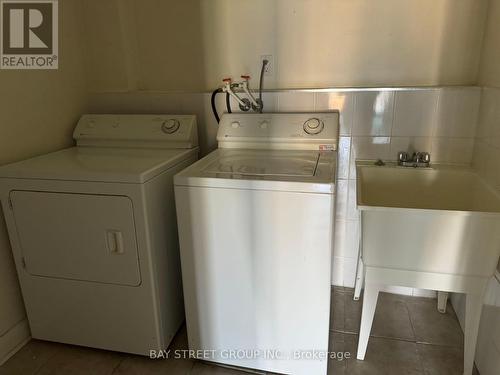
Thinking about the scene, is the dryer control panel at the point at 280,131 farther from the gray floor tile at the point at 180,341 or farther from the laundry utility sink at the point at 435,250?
the gray floor tile at the point at 180,341

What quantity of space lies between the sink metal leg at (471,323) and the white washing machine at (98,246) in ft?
3.92

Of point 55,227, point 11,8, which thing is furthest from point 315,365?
point 11,8

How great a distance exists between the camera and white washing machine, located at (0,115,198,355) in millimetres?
1361

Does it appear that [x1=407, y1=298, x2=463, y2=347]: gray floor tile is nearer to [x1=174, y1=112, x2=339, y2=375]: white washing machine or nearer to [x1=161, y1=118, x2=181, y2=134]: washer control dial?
[x1=174, y1=112, x2=339, y2=375]: white washing machine

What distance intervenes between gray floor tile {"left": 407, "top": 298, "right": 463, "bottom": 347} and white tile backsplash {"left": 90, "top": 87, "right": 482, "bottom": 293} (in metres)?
0.37

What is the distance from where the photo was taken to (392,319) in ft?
5.90

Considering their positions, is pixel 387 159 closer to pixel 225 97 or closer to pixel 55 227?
pixel 225 97

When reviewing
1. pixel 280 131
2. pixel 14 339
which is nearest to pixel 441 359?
pixel 280 131

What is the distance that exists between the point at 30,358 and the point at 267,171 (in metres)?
1.36

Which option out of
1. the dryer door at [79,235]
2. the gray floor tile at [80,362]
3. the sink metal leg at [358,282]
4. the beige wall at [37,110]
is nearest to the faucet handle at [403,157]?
the sink metal leg at [358,282]

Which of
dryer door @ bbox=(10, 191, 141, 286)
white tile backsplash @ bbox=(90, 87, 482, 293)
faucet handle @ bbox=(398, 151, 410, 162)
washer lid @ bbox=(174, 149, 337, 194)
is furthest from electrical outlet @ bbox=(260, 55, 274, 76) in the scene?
dryer door @ bbox=(10, 191, 141, 286)

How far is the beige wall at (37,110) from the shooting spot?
5.18ft

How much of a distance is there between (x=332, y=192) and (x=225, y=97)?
0.97 meters

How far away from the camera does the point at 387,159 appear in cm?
181
